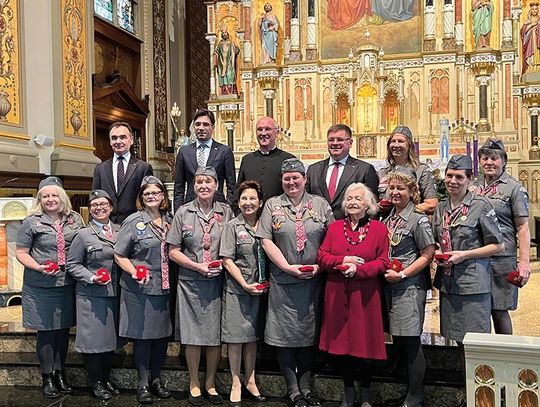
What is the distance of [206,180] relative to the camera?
142 inches

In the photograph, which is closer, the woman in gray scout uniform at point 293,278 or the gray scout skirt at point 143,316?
the woman in gray scout uniform at point 293,278

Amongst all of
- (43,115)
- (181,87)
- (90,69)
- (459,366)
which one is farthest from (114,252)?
(181,87)

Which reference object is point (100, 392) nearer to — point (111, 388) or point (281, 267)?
point (111, 388)

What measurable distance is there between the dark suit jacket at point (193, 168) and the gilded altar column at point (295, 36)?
758 cm

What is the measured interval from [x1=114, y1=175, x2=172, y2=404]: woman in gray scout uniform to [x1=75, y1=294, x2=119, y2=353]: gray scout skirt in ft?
0.31

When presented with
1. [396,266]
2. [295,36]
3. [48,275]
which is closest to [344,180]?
[396,266]

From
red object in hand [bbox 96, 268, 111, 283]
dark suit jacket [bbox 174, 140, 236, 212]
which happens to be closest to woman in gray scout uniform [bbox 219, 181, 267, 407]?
dark suit jacket [bbox 174, 140, 236, 212]

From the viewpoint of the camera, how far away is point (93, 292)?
12.2ft

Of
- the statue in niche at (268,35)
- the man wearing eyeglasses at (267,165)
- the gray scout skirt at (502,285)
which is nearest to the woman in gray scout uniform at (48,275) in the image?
the man wearing eyeglasses at (267,165)

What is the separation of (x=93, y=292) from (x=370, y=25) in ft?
29.7

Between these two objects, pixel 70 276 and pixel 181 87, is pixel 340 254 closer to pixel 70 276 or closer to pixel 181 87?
pixel 70 276

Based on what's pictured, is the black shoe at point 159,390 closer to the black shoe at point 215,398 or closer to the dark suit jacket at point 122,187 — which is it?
the black shoe at point 215,398

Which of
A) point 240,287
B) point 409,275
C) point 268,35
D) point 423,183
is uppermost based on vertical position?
point 268,35

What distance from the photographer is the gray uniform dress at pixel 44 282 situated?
3.76 meters
